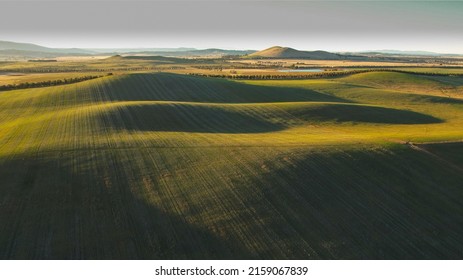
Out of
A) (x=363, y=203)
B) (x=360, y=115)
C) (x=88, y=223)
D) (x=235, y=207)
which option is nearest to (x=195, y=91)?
(x=360, y=115)

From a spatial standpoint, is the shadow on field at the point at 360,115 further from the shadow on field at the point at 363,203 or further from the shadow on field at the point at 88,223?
the shadow on field at the point at 88,223

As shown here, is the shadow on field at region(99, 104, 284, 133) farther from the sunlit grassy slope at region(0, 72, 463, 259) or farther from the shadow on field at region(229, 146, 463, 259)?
the shadow on field at region(229, 146, 463, 259)

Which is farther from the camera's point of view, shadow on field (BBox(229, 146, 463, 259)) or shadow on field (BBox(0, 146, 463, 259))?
shadow on field (BBox(229, 146, 463, 259))

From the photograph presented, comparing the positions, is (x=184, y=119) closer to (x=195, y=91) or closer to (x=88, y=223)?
(x=195, y=91)

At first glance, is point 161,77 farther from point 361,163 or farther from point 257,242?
point 257,242

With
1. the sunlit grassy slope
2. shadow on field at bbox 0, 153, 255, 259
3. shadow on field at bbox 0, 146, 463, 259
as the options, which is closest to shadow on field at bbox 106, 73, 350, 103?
the sunlit grassy slope

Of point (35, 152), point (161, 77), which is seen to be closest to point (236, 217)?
point (35, 152)

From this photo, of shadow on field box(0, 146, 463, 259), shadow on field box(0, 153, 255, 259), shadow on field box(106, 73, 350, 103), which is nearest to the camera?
shadow on field box(0, 153, 255, 259)

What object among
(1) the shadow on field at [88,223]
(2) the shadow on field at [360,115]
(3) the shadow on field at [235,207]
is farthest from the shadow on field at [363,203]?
(2) the shadow on field at [360,115]
